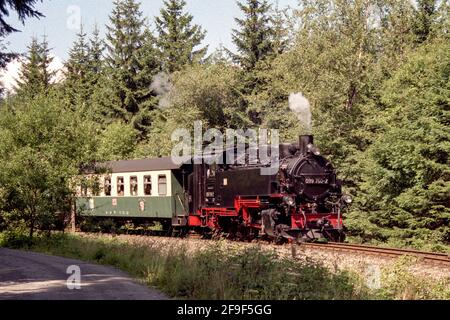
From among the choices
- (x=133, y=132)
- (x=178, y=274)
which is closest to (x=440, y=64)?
(x=178, y=274)

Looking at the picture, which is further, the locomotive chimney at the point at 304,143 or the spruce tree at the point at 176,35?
the spruce tree at the point at 176,35

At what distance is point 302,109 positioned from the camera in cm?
2481

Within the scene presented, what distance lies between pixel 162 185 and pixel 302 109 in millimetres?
7355

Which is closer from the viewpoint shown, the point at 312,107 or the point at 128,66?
the point at 312,107

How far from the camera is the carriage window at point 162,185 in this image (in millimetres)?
22281

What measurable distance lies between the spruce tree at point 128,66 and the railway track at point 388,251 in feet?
93.0

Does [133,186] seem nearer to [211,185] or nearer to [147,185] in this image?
[147,185]

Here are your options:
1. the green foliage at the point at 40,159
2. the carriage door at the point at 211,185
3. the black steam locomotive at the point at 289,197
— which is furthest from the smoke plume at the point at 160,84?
the black steam locomotive at the point at 289,197

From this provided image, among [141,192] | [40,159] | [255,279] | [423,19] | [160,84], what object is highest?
[423,19]

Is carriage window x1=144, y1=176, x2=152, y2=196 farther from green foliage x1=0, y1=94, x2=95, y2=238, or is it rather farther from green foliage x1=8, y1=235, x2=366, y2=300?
green foliage x1=8, y1=235, x2=366, y2=300

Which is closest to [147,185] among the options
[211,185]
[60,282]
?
[211,185]

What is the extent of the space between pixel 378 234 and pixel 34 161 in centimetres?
1279

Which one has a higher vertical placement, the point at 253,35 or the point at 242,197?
the point at 253,35

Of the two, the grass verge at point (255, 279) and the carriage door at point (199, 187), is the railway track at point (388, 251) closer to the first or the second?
the grass verge at point (255, 279)
